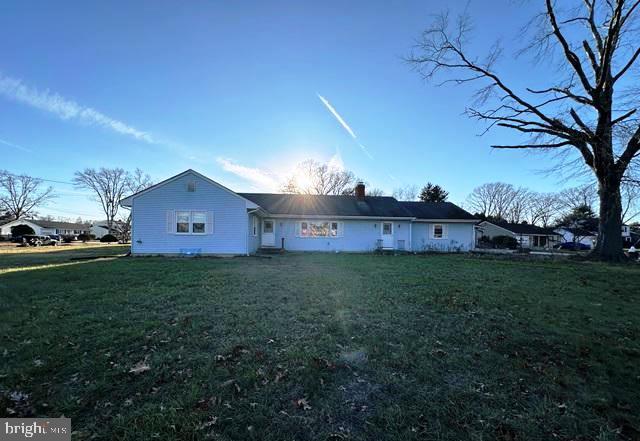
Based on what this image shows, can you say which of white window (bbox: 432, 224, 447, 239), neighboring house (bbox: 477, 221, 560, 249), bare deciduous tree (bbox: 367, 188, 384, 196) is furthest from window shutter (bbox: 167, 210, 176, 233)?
neighboring house (bbox: 477, 221, 560, 249)

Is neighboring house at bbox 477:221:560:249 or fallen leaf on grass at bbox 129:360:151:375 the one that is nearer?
fallen leaf on grass at bbox 129:360:151:375

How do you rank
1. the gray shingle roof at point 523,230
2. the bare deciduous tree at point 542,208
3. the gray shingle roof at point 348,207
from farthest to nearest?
1. the bare deciduous tree at point 542,208
2. the gray shingle roof at point 523,230
3. the gray shingle roof at point 348,207

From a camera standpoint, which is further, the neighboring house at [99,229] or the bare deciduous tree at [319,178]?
the neighboring house at [99,229]

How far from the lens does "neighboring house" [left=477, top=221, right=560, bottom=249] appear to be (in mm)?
41031

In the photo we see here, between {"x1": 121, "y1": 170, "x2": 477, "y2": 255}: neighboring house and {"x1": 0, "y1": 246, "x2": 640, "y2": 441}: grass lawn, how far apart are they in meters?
8.50

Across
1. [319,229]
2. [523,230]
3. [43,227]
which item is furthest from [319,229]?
[43,227]

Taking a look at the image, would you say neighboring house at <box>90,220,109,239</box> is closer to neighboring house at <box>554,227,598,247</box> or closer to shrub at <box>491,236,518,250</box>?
shrub at <box>491,236,518,250</box>

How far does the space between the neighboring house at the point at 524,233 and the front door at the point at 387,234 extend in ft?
83.7

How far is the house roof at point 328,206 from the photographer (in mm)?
20000

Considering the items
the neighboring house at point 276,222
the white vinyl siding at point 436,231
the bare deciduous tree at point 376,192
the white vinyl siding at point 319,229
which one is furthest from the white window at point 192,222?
the bare deciduous tree at point 376,192

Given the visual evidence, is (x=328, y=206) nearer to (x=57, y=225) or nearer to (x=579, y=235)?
(x=579, y=235)

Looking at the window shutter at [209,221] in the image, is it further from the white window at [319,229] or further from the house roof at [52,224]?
the house roof at [52,224]

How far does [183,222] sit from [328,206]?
1026 cm

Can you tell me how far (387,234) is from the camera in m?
20.3
